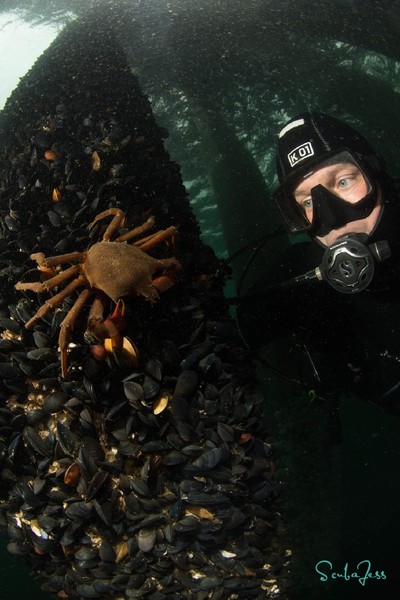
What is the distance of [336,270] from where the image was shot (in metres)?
3.64

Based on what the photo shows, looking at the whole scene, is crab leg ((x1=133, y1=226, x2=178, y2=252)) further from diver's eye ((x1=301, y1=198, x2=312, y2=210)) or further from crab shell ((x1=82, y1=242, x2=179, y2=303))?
diver's eye ((x1=301, y1=198, x2=312, y2=210))

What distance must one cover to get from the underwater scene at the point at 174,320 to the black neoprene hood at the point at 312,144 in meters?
0.03

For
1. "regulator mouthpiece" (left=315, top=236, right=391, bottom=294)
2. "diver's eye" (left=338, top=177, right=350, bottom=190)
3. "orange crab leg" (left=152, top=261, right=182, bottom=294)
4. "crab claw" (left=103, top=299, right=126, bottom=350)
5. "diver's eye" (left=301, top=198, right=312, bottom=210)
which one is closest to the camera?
"crab claw" (left=103, top=299, right=126, bottom=350)

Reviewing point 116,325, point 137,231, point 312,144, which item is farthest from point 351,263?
point 116,325

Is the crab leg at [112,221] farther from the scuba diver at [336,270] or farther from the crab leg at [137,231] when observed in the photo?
the scuba diver at [336,270]

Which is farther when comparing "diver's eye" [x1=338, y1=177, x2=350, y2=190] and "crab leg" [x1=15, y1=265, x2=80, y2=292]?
"diver's eye" [x1=338, y1=177, x2=350, y2=190]

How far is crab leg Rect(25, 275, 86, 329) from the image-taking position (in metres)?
2.85

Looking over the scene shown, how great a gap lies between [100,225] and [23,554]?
307 centimetres

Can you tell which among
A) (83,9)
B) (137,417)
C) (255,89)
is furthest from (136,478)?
(83,9)

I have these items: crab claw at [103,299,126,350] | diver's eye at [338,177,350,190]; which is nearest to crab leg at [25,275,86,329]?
crab claw at [103,299,126,350]

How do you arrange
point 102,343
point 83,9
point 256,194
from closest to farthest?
point 102,343, point 256,194, point 83,9

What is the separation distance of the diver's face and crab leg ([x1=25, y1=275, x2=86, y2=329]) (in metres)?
2.79

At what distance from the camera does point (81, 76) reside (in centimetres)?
517

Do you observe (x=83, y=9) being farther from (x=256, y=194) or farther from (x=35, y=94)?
(x=256, y=194)
